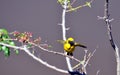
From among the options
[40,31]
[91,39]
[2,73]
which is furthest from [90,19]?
[2,73]

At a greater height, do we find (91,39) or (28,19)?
(28,19)

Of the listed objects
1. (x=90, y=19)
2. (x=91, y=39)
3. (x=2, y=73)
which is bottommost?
(x=2, y=73)

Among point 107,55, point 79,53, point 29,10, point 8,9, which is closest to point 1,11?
point 8,9

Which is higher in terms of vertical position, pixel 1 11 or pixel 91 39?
pixel 1 11

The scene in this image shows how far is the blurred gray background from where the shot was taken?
262 cm

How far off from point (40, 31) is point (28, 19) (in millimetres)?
134

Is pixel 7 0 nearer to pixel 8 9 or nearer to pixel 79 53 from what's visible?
pixel 8 9

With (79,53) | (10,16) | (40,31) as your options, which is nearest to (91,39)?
Answer: (79,53)

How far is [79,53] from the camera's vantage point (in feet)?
8.63

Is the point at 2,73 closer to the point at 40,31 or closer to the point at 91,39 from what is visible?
the point at 40,31

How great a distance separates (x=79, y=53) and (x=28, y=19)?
49cm

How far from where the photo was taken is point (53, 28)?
263 cm

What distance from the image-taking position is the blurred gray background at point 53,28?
2.62 m

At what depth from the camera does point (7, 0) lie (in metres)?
2.61
